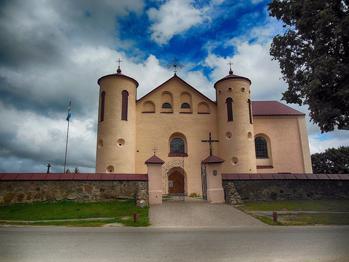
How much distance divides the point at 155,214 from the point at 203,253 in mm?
9225

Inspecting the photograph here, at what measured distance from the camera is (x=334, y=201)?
763 inches

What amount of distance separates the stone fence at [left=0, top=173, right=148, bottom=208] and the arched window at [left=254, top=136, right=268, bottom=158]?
48.7 ft

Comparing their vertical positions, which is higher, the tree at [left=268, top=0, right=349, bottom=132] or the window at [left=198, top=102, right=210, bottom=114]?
the window at [left=198, top=102, right=210, bottom=114]

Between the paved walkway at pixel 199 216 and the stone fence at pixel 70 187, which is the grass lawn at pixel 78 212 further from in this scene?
the paved walkway at pixel 199 216

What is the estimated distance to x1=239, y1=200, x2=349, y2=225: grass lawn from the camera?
13.5 metres

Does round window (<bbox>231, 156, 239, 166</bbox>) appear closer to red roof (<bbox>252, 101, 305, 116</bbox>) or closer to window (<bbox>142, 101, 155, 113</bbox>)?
red roof (<bbox>252, 101, 305, 116</bbox>)

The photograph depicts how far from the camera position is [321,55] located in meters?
12.1

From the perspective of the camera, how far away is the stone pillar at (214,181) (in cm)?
2017

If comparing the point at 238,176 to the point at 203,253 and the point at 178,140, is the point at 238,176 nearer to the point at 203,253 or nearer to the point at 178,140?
the point at 178,140

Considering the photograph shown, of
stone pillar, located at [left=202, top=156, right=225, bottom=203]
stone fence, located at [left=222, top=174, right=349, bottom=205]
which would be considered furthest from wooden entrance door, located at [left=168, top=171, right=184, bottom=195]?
stone fence, located at [left=222, top=174, right=349, bottom=205]

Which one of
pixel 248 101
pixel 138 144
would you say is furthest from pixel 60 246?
pixel 248 101

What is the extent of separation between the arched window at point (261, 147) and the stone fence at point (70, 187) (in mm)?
14829

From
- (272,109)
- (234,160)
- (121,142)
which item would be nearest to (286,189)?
(234,160)

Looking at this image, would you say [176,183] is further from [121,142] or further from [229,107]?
[229,107]
